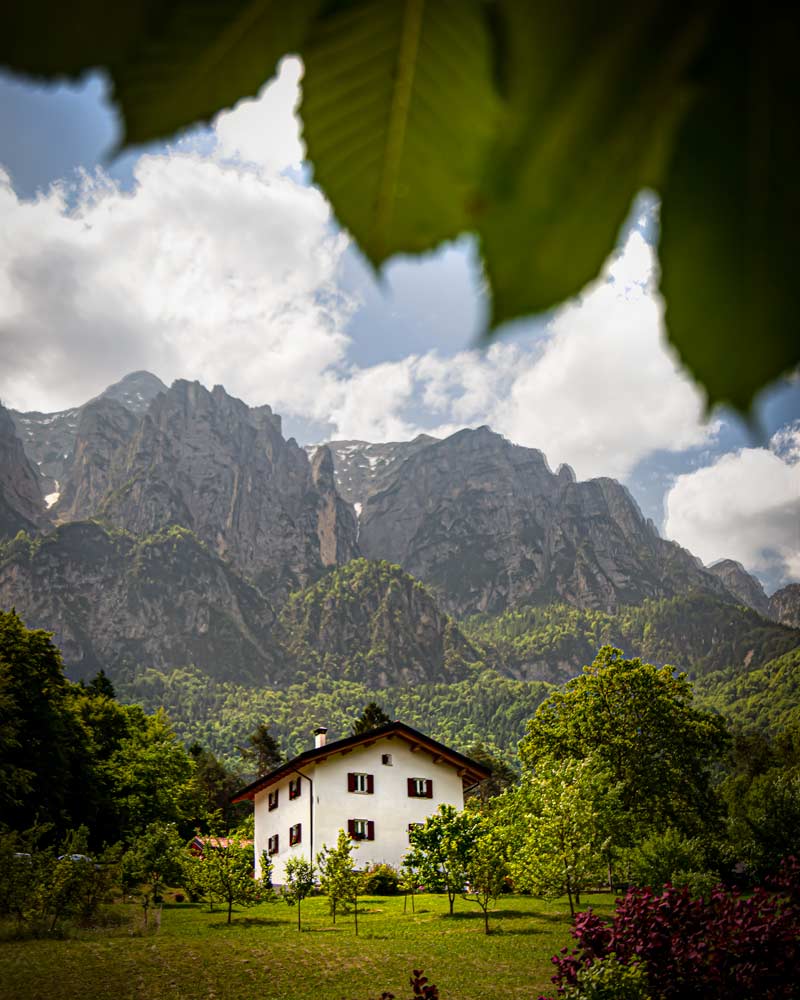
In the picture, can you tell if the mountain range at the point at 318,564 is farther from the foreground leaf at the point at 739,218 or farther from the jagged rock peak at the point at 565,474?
the foreground leaf at the point at 739,218

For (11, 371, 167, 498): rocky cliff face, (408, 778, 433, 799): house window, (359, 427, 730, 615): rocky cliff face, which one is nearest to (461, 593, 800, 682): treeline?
(359, 427, 730, 615): rocky cliff face

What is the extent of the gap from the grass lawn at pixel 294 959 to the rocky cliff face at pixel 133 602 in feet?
397

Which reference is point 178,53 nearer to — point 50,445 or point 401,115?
point 401,115

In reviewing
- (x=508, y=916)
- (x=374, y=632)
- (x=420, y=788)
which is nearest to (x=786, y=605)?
(x=374, y=632)

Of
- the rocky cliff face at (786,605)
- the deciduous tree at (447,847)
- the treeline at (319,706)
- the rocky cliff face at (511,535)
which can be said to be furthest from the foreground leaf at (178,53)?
the rocky cliff face at (786,605)

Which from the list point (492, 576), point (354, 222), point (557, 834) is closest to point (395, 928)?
point (557, 834)

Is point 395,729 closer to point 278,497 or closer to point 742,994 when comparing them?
point 742,994

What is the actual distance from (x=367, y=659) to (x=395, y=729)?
11687cm

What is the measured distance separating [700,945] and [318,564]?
521 ft

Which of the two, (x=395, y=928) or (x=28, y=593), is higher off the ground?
Result: (x=28, y=593)

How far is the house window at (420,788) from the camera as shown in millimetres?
37000

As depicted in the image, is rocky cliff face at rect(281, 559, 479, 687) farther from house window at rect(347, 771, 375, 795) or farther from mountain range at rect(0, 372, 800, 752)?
house window at rect(347, 771, 375, 795)

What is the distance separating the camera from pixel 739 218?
10.3 inches

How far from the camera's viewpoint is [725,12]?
0.82 ft
